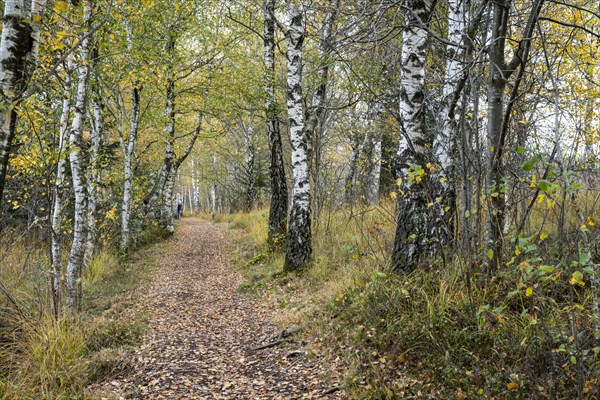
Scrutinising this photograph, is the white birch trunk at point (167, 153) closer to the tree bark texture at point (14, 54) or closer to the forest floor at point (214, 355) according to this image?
the forest floor at point (214, 355)

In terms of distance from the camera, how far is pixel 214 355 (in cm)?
487

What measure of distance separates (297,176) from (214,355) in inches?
151

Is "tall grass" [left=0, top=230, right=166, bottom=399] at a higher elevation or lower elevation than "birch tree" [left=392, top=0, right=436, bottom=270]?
lower

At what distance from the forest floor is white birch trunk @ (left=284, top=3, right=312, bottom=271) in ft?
4.30

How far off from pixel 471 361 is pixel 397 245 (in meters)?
1.91

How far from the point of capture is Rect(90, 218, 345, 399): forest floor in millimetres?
3926

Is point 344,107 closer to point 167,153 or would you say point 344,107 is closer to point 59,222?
point 59,222

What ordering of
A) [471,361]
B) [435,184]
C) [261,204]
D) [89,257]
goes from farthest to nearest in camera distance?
1. [261,204]
2. [89,257]
3. [435,184]
4. [471,361]

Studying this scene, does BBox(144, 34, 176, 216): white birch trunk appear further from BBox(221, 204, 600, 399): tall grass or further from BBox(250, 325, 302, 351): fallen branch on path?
BBox(221, 204, 600, 399): tall grass

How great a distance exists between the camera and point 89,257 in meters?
8.48

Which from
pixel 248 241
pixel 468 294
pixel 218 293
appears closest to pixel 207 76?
pixel 248 241

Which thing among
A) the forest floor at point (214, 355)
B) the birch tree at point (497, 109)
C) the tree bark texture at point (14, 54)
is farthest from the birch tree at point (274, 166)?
the tree bark texture at point (14, 54)

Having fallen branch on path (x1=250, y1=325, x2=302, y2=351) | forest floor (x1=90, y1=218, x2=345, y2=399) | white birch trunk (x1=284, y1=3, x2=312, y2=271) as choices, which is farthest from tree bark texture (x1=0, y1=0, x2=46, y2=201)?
white birch trunk (x1=284, y1=3, x2=312, y2=271)

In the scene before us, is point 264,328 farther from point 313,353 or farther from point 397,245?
point 397,245
